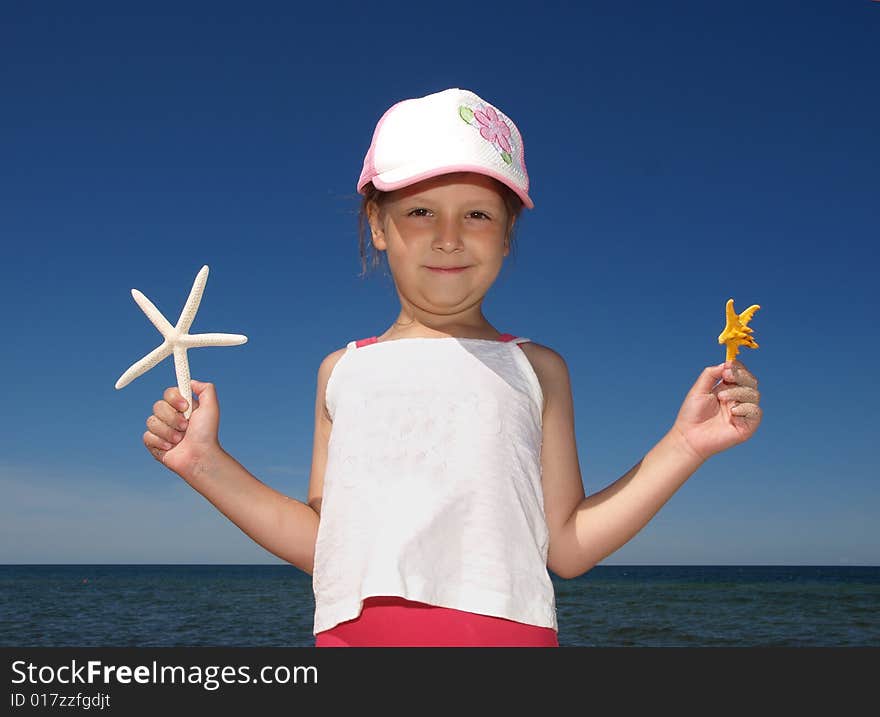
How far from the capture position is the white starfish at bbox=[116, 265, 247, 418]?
232 centimetres

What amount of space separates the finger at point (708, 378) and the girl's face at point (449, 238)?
1.83ft

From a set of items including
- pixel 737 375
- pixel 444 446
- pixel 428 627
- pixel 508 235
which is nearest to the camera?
pixel 428 627

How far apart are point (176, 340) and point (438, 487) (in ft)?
3.35

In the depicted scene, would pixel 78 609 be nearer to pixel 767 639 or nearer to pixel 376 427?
pixel 767 639

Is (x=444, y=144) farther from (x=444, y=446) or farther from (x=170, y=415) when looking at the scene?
(x=170, y=415)

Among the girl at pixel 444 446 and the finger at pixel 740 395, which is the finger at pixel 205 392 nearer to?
the girl at pixel 444 446

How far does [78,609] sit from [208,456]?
1319 inches

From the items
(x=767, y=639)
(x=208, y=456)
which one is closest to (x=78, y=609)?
(x=767, y=639)

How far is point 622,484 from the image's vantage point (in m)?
2.07

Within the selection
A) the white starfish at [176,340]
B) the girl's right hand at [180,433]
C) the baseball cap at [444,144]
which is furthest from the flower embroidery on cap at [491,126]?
the girl's right hand at [180,433]

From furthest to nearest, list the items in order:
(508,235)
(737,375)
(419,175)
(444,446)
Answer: (508,235), (737,375), (419,175), (444,446)

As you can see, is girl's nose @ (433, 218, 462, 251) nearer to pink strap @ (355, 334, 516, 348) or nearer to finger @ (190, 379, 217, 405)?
pink strap @ (355, 334, 516, 348)

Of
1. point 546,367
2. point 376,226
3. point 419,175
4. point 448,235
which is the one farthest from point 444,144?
point 546,367

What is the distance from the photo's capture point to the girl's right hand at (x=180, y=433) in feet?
6.98
